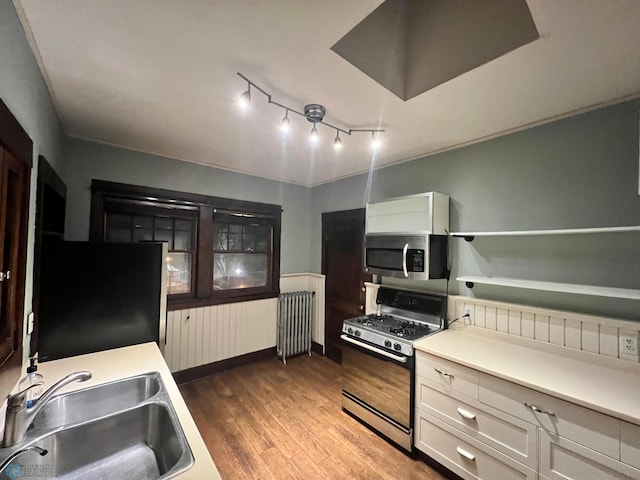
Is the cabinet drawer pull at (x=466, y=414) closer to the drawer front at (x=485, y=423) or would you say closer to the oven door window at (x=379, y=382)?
the drawer front at (x=485, y=423)

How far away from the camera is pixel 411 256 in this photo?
2.29 m

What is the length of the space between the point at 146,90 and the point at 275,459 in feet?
8.76

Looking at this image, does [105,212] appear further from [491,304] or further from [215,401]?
[491,304]

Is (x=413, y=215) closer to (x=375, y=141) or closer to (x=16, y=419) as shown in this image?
(x=375, y=141)

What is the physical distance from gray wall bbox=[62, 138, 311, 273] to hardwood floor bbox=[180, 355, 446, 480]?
60.2 inches

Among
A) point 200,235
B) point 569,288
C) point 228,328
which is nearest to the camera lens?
point 569,288

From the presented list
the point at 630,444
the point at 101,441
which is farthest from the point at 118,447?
the point at 630,444

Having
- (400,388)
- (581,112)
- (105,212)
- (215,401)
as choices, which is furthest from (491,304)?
(105,212)

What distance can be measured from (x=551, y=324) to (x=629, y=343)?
0.35 meters

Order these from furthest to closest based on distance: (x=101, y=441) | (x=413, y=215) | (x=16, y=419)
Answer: (x=413, y=215)
(x=101, y=441)
(x=16, y=419)

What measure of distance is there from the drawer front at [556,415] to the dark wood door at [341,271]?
1.73 meters

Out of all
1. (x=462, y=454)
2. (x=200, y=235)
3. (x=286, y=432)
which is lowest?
(x=286, y=432)

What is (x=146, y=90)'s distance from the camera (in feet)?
5.30

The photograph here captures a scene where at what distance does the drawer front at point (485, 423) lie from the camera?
1.45 meters
